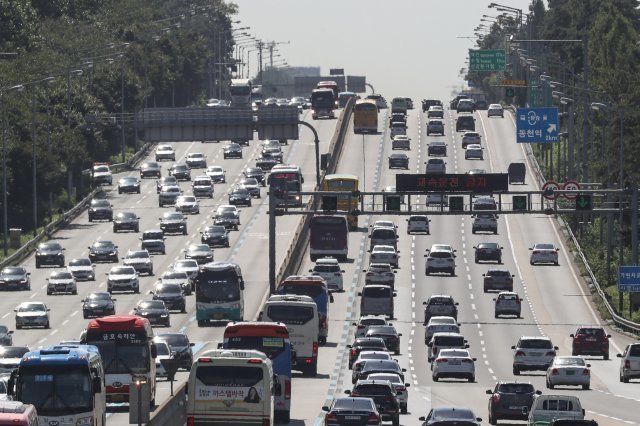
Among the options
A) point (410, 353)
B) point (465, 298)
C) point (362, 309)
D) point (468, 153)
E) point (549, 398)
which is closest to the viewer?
point (549, 398)

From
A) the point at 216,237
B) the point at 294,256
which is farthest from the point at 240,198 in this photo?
the point at 294,256

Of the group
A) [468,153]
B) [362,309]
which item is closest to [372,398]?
[362,309]

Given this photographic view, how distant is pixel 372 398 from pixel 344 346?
32919mm

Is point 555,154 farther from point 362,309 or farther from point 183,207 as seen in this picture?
point 362,309

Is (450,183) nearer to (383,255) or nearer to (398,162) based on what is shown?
(383,255)

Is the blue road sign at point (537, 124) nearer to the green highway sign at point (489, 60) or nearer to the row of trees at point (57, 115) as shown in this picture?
the row of trees at point (57, 115)

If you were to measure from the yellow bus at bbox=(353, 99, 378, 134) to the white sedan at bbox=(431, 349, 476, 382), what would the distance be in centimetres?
11068

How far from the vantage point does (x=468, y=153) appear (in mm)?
166125

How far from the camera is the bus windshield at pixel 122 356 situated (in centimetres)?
5228

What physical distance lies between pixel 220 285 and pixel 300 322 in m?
21.6

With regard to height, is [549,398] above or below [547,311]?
above

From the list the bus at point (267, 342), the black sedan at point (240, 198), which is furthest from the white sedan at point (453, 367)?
the black sedan at point (240, 198)

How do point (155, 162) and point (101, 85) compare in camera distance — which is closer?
point (155, 162)

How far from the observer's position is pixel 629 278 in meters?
92.9
